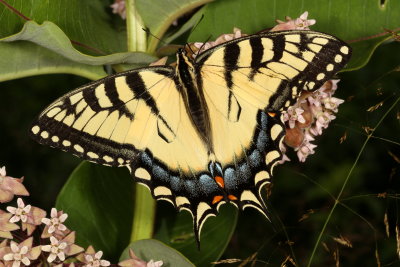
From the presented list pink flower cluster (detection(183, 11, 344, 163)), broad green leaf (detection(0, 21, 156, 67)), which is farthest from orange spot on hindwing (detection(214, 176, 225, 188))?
broad green leaf (detection(0, 21, 156, 67))

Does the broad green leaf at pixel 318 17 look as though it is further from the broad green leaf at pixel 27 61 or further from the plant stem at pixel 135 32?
the broad green leaf at pixel 27 61

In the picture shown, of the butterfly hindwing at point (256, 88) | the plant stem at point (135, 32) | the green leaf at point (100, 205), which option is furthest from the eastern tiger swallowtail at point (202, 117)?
the green leaf at point (100, 205)

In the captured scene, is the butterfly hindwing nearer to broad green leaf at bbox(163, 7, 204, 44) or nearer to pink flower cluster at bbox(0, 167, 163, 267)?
broad green leaf at bbox(163, 7, 204, 44)

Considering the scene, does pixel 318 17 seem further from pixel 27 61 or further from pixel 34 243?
pixel 34 243

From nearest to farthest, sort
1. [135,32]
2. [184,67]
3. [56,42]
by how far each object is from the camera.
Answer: [56,42] < [184,67] < [135,32]

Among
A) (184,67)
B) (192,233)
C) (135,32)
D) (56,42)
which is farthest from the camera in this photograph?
(192,233)

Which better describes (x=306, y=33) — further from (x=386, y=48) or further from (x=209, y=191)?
(x=386, y=48)

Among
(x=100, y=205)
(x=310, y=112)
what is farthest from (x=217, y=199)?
(x=100, y=205)
